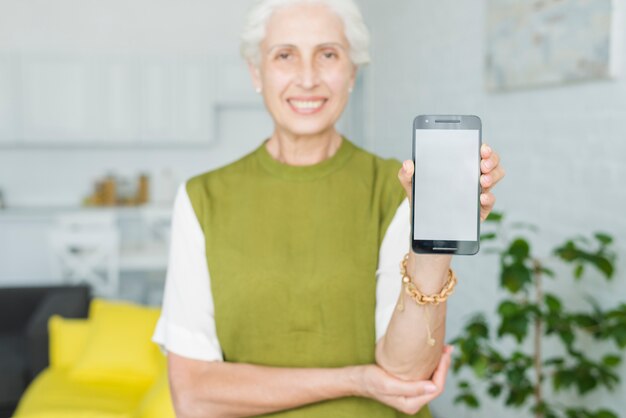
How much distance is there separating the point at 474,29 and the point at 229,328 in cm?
272

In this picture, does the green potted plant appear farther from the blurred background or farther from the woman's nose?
the woman's nose

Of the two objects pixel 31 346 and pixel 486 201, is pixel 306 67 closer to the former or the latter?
pixel 486 201

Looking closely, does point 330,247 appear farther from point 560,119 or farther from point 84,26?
point 84,26

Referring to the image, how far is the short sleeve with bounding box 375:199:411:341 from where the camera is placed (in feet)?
3.94

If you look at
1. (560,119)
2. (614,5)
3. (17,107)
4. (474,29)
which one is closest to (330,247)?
(614,5)

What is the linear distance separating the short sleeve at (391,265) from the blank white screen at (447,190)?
285 mm

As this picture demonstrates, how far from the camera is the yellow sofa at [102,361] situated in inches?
122

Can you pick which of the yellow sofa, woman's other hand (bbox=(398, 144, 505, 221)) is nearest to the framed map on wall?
woman's other hand (bbox=(398, 144, 505, 221))

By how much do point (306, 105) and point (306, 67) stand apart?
6 cm

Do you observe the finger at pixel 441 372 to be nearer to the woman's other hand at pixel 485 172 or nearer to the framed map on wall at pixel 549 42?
the woman's other hand at pixel 485 172

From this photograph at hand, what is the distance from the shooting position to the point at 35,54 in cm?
625

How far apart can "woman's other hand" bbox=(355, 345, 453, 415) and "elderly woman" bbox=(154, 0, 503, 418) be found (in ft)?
0.19

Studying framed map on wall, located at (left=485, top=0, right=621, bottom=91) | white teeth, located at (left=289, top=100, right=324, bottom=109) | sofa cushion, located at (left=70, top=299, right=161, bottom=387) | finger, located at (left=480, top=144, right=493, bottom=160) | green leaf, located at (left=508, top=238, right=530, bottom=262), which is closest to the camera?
finger, located at (left=480, top=144, right=493, bottom=160)

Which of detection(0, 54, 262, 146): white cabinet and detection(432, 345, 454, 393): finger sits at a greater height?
detection(0, 54, 262, 146): white cabinet
